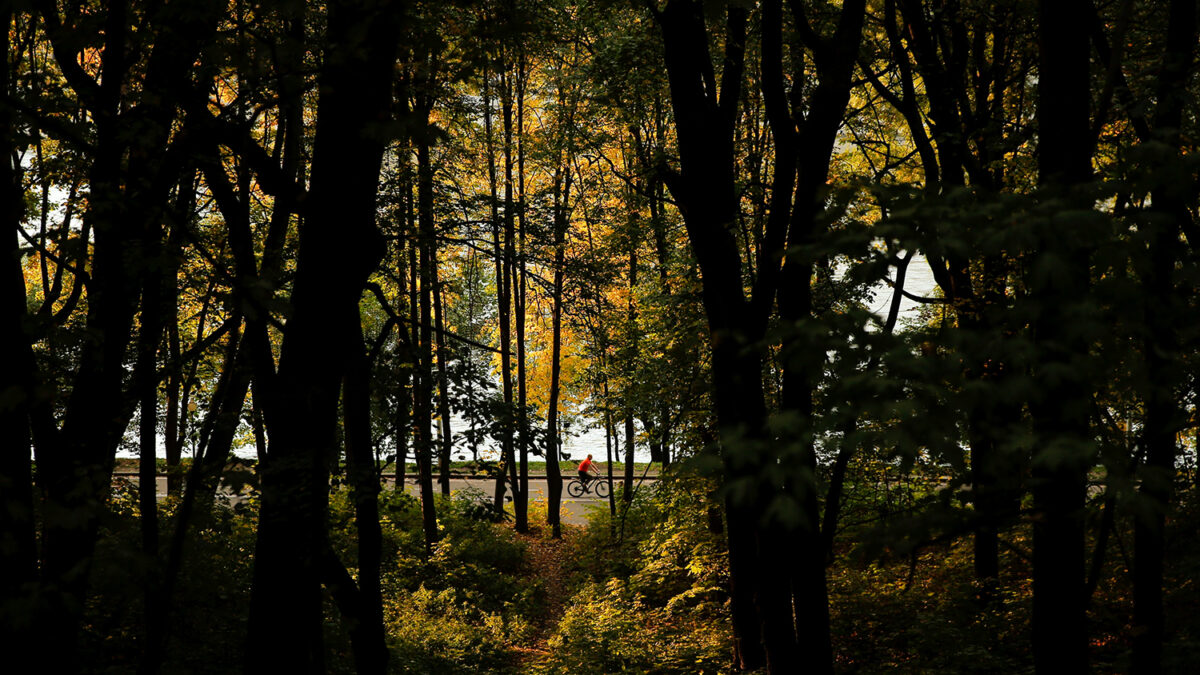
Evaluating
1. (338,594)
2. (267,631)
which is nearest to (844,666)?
(338,594)

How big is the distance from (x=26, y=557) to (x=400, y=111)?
2.64 meters

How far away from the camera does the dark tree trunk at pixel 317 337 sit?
370 cm

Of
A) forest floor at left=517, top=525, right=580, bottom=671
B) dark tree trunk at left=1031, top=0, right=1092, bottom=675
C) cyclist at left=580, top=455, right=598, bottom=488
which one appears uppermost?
dark tree trunk at left=1031, top=0, right=1092, bottom=675

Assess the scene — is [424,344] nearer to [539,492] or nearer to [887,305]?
[887,305]

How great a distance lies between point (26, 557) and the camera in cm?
338

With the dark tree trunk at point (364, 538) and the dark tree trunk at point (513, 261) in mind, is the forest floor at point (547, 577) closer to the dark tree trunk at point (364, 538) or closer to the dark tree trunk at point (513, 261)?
the dark tree trunk at point (513, 261)

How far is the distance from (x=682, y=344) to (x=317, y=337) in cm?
758

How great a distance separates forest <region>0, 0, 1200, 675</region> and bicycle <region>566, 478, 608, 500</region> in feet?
43.5

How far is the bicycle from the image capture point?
85.5 ft

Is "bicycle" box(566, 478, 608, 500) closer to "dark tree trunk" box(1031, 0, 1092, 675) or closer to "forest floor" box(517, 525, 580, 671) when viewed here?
"forest floor" box(517, 525, 580, 671)

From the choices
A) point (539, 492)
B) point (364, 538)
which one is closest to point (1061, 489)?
point (364, 538)

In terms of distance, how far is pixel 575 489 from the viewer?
2652 centimetres

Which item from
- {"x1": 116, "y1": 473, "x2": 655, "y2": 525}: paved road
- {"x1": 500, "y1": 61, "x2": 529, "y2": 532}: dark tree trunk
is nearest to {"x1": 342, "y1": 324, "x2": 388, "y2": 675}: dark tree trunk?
{"x1": 500, "y1": 61, "x2": 529, "y2": 532}: dark tree trunk

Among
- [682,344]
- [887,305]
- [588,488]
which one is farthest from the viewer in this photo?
[588,488]
